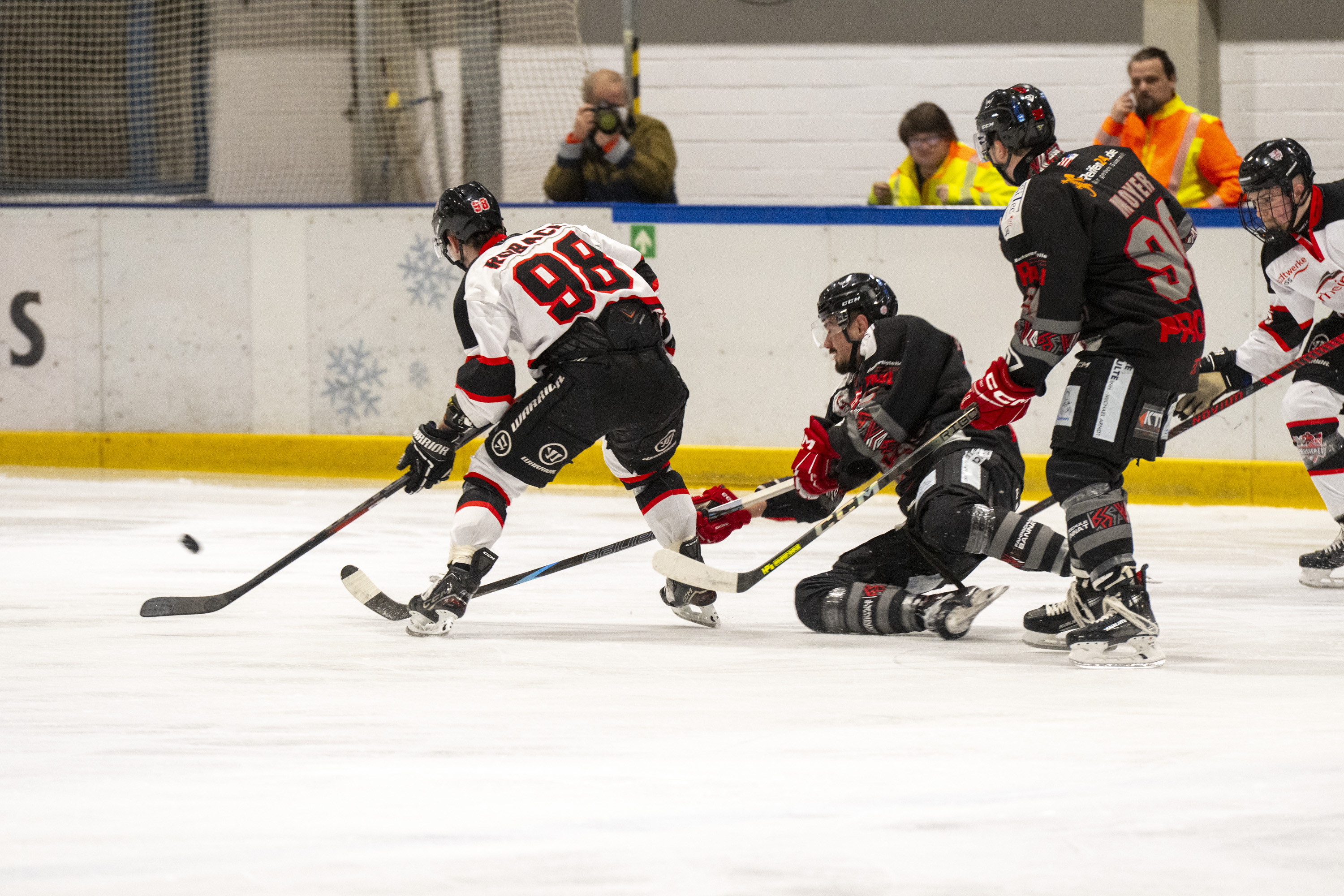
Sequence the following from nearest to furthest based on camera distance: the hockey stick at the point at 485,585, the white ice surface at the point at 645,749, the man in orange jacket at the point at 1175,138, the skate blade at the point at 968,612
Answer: the white ice surface at the point at 645,749 → the skate blade at the point at 968,612 → the hockey stick at the point at 485,585 → the man in orange jacket at the point at 1175,138

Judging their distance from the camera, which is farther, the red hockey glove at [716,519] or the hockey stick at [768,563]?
the red hockey glove at [716,519]

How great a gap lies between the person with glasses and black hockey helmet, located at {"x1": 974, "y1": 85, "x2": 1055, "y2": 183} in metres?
3.11

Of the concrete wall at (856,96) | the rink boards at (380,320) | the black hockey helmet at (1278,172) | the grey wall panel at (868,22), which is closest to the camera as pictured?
the black hockey helmet at (1278,172)

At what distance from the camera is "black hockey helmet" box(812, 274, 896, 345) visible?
12.1 feet

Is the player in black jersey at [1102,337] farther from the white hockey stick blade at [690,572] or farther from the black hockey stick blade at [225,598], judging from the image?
the black hockey stick blade at [225,598]

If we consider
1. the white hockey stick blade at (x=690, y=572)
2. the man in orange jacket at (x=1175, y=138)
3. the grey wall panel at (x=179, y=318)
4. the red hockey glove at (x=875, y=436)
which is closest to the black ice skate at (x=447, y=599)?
the white hockey stick blade at (x=690, y=572)

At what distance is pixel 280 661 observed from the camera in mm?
3379

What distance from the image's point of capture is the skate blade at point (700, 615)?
3.83 metres

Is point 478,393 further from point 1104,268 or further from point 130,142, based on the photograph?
point 130,142

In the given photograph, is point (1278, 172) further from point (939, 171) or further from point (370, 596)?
point (370, 596)

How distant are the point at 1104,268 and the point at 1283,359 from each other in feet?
4.61

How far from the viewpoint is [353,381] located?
6930mm

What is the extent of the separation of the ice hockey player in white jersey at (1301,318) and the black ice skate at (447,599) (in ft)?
6.23

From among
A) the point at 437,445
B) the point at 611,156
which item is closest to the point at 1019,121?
the point at 437,445
